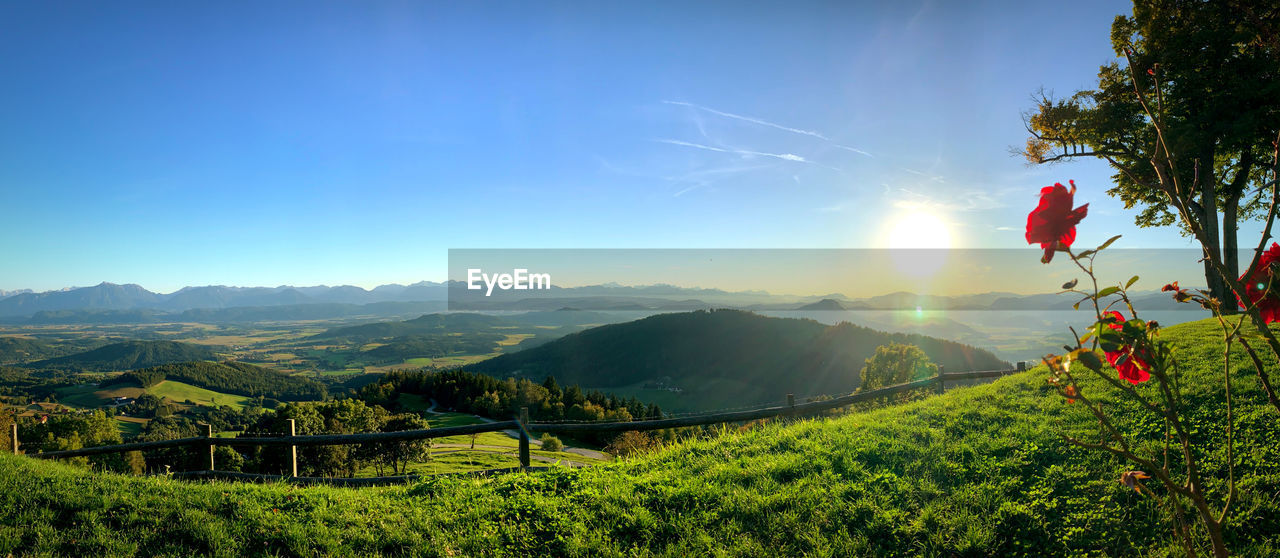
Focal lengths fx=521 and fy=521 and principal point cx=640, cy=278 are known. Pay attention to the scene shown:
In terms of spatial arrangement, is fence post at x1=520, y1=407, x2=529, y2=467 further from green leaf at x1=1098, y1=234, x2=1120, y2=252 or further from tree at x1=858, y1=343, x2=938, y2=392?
tree at x1=858, y1=343, x2=938, y2=392

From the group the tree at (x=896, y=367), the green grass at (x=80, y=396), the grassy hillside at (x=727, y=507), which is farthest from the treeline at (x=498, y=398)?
the green grass at (x=80, y=396)

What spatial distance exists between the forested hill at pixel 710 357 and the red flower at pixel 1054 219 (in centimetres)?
9593

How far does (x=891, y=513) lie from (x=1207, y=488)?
2606 mm

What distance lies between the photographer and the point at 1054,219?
1.93 metres

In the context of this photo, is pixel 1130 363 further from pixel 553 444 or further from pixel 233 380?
pixel 233 380

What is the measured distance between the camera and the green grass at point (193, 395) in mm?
97625

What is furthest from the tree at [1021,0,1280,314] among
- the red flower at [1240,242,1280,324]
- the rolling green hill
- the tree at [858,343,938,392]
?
the rolling green hill

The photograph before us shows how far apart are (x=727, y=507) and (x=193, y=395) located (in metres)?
134

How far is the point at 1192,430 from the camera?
213 inches

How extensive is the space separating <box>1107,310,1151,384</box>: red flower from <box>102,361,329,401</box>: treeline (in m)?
121

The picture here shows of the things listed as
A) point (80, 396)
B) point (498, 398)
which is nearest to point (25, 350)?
point (80, 396)

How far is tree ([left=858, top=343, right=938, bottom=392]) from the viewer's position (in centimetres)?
3152

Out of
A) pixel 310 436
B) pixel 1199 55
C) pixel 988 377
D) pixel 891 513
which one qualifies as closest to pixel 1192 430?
pixel 891 513

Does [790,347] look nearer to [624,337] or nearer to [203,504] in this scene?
[624,337]
